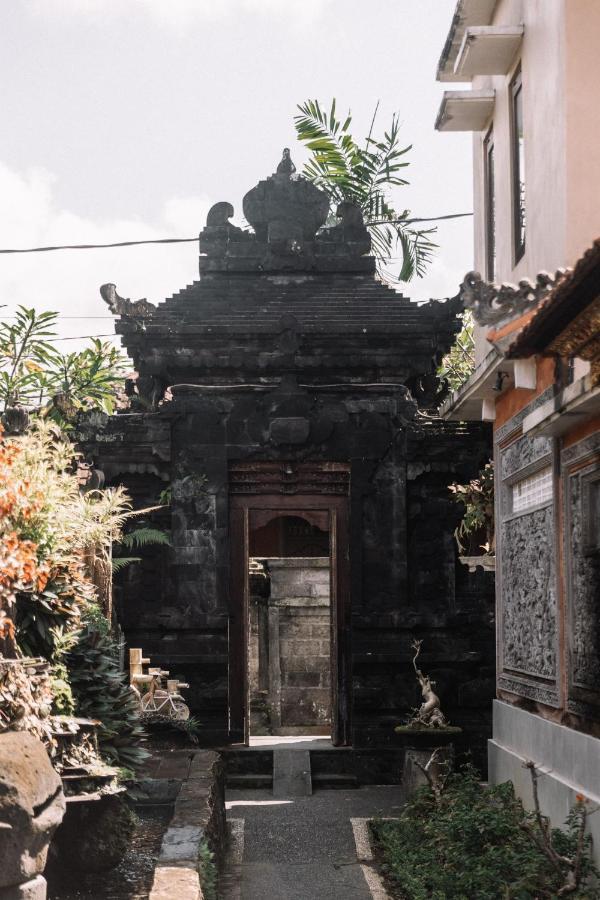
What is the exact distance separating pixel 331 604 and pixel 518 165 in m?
6.18

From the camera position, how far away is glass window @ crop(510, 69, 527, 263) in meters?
10.9

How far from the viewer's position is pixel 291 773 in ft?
46.6

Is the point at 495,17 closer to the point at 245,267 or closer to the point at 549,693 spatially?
the point at 245,267

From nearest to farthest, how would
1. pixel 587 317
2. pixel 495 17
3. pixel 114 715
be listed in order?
pixel 587 317 → pixel 114 715 → pixel 495 17

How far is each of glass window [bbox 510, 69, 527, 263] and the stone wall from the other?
37.5ft

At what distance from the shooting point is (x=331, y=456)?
49.4 feet

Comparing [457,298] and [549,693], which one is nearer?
[549,693]

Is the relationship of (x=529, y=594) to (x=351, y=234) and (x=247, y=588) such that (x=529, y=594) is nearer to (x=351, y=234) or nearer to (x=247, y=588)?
(x=247, y=588)

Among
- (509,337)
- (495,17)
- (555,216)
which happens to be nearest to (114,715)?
(509,337)

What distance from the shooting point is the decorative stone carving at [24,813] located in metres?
5.85

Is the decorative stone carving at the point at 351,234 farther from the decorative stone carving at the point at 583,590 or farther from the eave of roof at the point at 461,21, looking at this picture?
the decorative stone carving at the point at 583,590

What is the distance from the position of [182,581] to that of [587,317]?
8.84 m

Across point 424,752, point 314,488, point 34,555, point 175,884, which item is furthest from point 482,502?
point 175,884

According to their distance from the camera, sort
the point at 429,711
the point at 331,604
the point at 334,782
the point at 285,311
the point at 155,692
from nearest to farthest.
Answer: the point at 155,692, the point at 429,711, the point at 334,782, the point at 331,604, the point at 285,311
